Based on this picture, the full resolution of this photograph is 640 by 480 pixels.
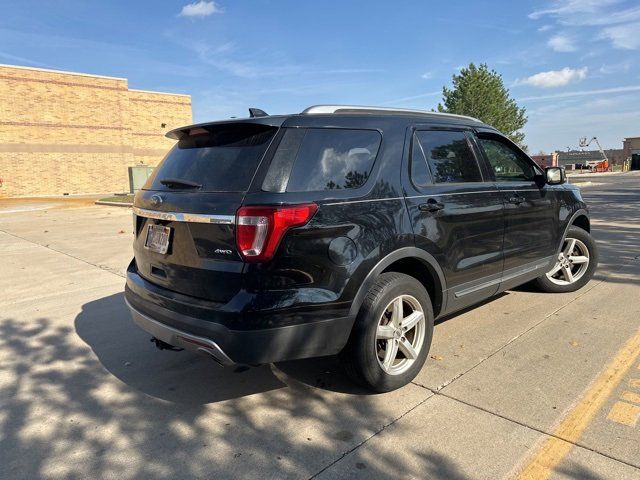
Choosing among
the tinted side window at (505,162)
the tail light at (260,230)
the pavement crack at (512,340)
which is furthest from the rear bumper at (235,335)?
the tinted side window at (505,162)

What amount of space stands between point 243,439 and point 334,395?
0.74 m

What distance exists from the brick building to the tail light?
3195 cm

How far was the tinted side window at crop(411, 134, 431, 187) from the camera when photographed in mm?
3531

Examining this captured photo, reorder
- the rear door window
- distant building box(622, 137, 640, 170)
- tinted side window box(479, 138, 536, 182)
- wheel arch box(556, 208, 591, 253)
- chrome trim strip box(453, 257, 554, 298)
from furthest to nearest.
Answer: distant building box(622, 137, 640, 170) < wheel arch box(556, 208, 591, 253) < tinted side window box(479, 138, 536, 182) < chrome trim strip box(453, 257, 554, 298) < the rear door window

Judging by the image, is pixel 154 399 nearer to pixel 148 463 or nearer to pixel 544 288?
pixel 148 463

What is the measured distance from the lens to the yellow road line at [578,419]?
2.48 metres

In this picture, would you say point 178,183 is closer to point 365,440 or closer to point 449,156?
point 365,440

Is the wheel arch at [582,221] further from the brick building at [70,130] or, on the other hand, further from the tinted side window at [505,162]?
the brick building at [70,130]

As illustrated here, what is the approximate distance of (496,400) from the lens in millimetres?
3146

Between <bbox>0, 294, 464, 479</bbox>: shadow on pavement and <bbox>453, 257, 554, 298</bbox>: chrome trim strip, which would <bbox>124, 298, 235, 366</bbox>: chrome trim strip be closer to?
<bbox>0, 294, 464, 479</bbox>: shadow on pavement

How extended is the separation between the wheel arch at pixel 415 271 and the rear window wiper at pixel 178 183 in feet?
4.03

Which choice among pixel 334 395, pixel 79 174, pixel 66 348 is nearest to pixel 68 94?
pixel 79 174

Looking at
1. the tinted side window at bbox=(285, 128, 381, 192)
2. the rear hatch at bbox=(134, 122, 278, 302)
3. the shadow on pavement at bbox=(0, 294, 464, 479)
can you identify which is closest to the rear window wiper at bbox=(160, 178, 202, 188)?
the rear hatch at bbox=(134, 122, 278, 302)

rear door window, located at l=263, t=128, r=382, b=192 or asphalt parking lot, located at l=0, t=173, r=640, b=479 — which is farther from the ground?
rear door window, located at l=263, t=128, r=382, b=192
